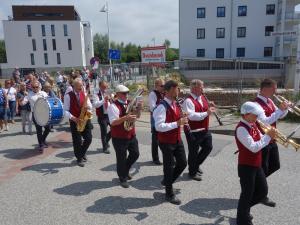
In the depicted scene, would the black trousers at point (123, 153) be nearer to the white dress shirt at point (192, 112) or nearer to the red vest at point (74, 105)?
the white dress shirt at point (192, 112)

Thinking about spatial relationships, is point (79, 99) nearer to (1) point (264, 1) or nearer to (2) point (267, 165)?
(2) point (267, 165)

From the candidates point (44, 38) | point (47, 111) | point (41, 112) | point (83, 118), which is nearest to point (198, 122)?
point (83, 118)

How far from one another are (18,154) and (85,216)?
4.02m

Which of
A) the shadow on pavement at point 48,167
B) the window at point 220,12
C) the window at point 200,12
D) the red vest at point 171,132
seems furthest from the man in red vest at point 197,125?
the window at point 220,12

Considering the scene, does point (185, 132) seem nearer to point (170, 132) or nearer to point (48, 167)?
point (170, 132)

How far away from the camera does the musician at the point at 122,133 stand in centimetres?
520

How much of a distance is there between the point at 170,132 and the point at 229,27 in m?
41.9

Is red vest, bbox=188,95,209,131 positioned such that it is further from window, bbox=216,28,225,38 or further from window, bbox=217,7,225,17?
window, bbox=217,7,225,17

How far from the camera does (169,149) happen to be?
4715 millimetres

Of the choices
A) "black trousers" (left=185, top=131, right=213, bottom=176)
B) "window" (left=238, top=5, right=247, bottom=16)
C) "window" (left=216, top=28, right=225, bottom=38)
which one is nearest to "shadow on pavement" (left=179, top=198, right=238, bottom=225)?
"black trousers" (left=185, top=131, right=213, bottom=176)

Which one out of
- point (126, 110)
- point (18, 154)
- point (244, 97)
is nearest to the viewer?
point (126, 110)

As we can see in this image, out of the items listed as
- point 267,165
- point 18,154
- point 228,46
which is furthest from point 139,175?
point 228,46

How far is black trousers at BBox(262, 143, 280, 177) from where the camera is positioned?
461cm

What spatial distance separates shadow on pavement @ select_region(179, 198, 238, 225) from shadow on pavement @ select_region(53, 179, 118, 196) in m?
1.58
